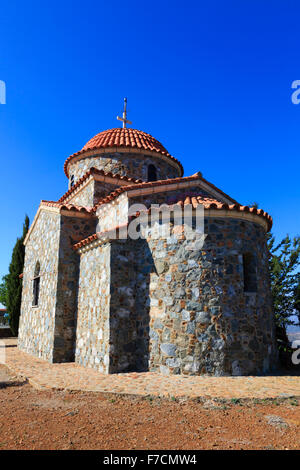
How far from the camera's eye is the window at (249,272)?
26.0 feet

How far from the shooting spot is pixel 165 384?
20.2 feet

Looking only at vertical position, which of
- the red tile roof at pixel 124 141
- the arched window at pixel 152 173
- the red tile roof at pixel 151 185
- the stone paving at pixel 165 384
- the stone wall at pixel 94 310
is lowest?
the stone paving at pixel 165 384

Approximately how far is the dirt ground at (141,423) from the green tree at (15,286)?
603 inches

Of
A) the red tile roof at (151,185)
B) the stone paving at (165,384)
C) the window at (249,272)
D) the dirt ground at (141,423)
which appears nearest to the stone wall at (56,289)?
the red tile roof at (151,185)

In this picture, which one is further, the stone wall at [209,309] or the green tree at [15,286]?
the green tree at [15,286]

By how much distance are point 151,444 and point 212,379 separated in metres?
3.40

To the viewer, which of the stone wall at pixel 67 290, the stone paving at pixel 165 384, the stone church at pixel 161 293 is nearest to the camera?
the stone paving at pixel 165 384

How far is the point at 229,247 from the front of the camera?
7664 millimetres

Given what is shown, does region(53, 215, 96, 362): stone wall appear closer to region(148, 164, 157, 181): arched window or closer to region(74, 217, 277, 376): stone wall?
region(74, 217, 277, 376): stone wall

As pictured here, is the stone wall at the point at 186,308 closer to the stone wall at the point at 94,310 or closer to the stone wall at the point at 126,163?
the stone wall at the point at 94,310

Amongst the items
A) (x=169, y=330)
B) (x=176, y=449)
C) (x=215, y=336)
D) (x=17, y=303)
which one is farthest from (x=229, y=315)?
(x=17, y=303)

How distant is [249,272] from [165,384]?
11.5ft

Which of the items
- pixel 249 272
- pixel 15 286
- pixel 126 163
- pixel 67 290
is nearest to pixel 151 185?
pixel 249 272

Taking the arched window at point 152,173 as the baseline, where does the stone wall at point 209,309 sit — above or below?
below
